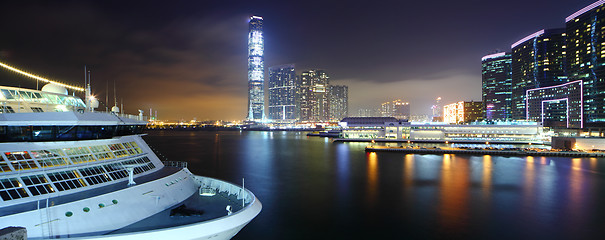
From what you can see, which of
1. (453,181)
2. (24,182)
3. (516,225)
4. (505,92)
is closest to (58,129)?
(24,182)

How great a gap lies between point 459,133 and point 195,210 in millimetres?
107822

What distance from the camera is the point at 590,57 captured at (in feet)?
356

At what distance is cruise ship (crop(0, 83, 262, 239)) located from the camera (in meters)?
11.0

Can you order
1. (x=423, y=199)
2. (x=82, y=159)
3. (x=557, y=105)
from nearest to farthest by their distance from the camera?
(x=82, y=159) < (x=423, y=199) < (x=557, y=105)

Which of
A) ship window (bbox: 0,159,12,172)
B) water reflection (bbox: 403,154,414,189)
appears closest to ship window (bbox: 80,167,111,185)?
ship window (bbox: 0,159,12,172)

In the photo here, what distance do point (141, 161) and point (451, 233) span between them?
2112 centimetres

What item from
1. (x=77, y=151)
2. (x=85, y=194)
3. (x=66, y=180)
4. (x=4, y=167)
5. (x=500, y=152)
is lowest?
(x=500, y=152)

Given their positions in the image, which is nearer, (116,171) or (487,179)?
(116,171)

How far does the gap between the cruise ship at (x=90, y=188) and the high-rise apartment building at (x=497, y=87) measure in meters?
206

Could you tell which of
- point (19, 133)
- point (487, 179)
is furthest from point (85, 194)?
point (487, 179)

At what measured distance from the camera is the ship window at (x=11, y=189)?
11023mm

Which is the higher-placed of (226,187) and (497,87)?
(497,87)

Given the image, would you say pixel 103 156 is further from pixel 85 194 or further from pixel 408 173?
pixel 408 173

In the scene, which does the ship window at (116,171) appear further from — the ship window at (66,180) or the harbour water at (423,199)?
the harbour water at (423,199)
